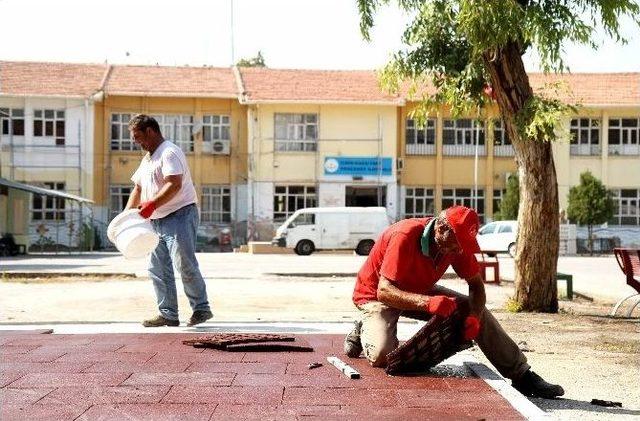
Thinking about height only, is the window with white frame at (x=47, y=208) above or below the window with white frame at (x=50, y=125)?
below

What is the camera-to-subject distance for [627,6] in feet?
34.3

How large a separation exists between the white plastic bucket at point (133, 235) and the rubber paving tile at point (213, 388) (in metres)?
1.23


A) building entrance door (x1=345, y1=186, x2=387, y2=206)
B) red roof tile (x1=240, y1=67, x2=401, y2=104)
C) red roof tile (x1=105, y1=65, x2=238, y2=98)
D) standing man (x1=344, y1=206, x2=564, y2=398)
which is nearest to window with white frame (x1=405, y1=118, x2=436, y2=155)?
red roof tile (x1=240, y1=67, x2=401, y2=104)

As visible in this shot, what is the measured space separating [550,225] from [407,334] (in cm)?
421

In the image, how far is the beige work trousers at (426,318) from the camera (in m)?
5.55

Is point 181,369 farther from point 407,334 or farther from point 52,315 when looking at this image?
point 52,315

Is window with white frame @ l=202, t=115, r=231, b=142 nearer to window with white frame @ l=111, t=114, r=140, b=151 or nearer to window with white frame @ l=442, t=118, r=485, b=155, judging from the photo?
window with white frame @ l=111, t=114, r=140, b=151

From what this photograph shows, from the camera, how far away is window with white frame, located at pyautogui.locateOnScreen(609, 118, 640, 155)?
141 ft

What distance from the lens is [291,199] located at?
4234cm

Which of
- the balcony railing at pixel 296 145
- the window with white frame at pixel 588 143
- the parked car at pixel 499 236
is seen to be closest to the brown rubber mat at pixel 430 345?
the parked car at pixel 499 236

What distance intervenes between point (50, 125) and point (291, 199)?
11.2 meters

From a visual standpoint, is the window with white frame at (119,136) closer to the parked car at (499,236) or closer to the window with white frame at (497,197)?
the window with white frame at (497,197)

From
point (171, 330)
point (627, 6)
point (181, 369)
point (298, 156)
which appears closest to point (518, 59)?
point (627, 6)

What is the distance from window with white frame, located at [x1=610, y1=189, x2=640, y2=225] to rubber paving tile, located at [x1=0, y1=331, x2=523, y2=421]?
38.9m
